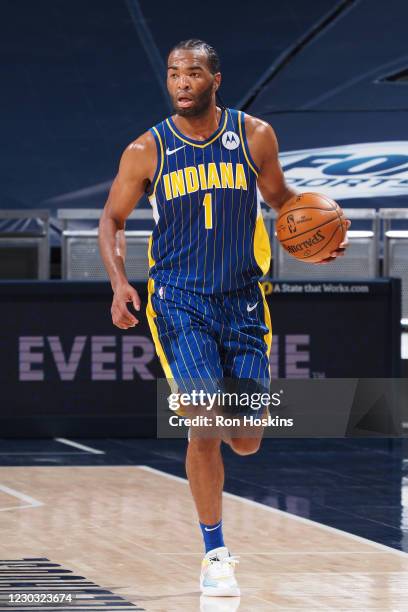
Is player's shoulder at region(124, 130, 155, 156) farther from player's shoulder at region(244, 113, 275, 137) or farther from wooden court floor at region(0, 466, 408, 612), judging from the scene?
wooden court floor at region(0, 466, 408, 612)

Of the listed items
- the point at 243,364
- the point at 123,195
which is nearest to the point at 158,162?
the point at 123,195

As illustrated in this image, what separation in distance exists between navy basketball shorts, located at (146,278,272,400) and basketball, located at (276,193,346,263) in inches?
14.1

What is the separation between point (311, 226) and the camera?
5.99 metres

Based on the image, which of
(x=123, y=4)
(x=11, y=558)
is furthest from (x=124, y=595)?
(x=123, y=4)

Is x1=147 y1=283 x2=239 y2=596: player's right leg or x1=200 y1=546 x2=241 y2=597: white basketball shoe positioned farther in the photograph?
x1=147 y1=283 x2=239 y2=596: player's right leg

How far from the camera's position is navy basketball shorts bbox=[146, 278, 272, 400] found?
560cm

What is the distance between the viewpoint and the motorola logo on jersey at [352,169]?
15773 millimetres

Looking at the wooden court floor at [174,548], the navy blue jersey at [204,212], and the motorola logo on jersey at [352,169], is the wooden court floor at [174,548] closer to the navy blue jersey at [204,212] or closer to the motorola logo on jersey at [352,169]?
the navy blue jersey at [204,212]

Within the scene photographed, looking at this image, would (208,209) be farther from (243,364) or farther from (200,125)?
(243,364)

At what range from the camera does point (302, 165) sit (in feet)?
53.5

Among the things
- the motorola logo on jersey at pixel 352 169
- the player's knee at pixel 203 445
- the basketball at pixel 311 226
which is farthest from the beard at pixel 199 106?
the motorola logo on jersey at pixel 352 169

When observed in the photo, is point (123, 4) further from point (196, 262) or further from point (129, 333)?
point (196, 262)

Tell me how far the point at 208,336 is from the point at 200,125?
34.1 inches

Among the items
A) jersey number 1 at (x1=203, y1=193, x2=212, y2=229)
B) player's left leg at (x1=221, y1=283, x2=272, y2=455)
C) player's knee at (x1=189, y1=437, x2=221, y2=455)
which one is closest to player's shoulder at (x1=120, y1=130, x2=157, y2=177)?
jersey number 1 at (x1=203, y1=193, x2=212, y2=229)
